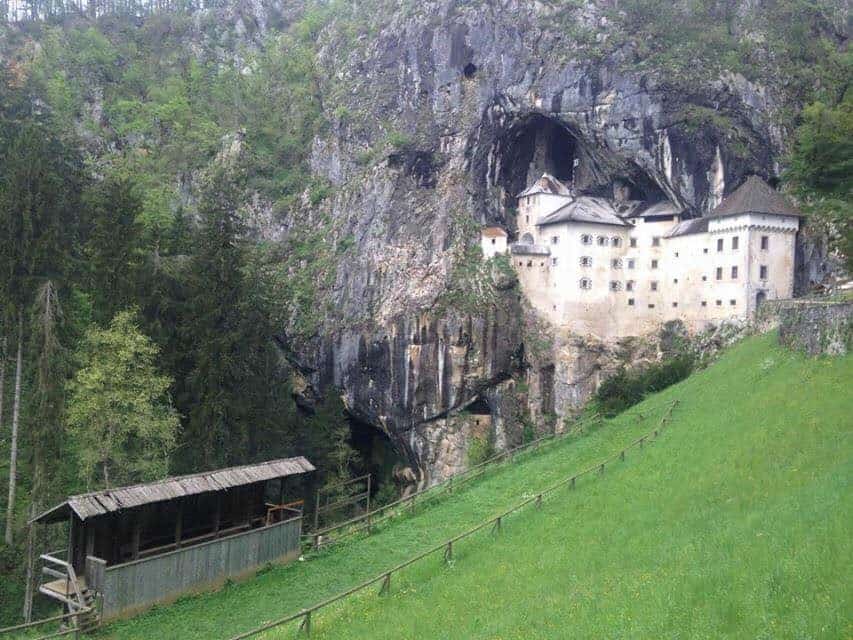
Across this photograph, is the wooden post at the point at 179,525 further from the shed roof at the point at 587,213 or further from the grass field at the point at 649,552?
the shed roof at the point at 587,213

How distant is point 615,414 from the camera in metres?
36.3

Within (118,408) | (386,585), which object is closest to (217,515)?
(386,585)

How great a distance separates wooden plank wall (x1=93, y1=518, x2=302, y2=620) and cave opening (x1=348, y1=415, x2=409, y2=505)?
28.3 m

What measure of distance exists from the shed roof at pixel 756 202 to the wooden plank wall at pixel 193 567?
105 ft

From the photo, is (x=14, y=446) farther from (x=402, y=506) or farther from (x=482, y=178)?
(x=482, y=178)

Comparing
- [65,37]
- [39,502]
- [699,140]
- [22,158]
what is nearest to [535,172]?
[699,140]

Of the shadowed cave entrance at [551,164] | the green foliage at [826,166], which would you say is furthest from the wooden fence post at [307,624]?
the shadowed cave entrance at [551,164]

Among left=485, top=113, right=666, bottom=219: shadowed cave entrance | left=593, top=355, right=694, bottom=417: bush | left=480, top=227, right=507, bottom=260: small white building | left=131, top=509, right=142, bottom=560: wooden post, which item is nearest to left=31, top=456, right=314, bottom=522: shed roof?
left=131, top=509, right=142, bottom=560: wooden post

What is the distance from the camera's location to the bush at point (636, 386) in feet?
122

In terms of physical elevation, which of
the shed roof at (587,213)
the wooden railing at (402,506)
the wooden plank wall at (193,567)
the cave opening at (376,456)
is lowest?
the cave opening at (376,456)

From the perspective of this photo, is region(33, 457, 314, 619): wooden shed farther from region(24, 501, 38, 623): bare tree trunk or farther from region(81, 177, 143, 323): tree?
region(81, 177, 143, 323): tree

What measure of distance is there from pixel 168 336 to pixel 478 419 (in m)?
22.8

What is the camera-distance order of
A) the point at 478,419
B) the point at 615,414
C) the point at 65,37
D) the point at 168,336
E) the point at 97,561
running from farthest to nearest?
the point at 65,37 → the point at 478,419 → the point at 615,414 → the point at 168,336 → the point at 97,561

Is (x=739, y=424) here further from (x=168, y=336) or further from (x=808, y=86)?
(x=808, y=86)
